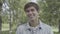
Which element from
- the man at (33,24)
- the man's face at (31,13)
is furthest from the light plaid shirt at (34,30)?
the man's face at (31,13)

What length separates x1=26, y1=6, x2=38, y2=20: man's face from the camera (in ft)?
8.56

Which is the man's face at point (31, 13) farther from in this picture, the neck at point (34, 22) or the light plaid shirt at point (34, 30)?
the light plaid shirt at point (34, 30)

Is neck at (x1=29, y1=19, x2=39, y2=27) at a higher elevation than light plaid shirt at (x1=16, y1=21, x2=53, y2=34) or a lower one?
higher

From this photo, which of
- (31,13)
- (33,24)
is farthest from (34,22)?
(31,13)

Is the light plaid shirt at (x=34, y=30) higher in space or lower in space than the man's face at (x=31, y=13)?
lower

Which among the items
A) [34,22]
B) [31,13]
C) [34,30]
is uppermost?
[31,13]

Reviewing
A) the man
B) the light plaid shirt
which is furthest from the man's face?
the light plaid shirt

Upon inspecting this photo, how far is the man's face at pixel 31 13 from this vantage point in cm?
261

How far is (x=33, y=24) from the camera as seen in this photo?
2.70 metres

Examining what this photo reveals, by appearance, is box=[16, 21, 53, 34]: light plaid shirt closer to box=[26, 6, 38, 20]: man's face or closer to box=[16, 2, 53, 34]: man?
box=[16, 2, 53, 34]: man

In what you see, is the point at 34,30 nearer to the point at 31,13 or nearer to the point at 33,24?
the point at 33,24

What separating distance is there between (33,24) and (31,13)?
0.17 m

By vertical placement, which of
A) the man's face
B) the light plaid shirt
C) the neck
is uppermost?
the man's face

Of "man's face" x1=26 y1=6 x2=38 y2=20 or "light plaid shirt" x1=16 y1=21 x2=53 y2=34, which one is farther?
"light plaid shirt" x1=16 y1=21 x2=53 y2=34
